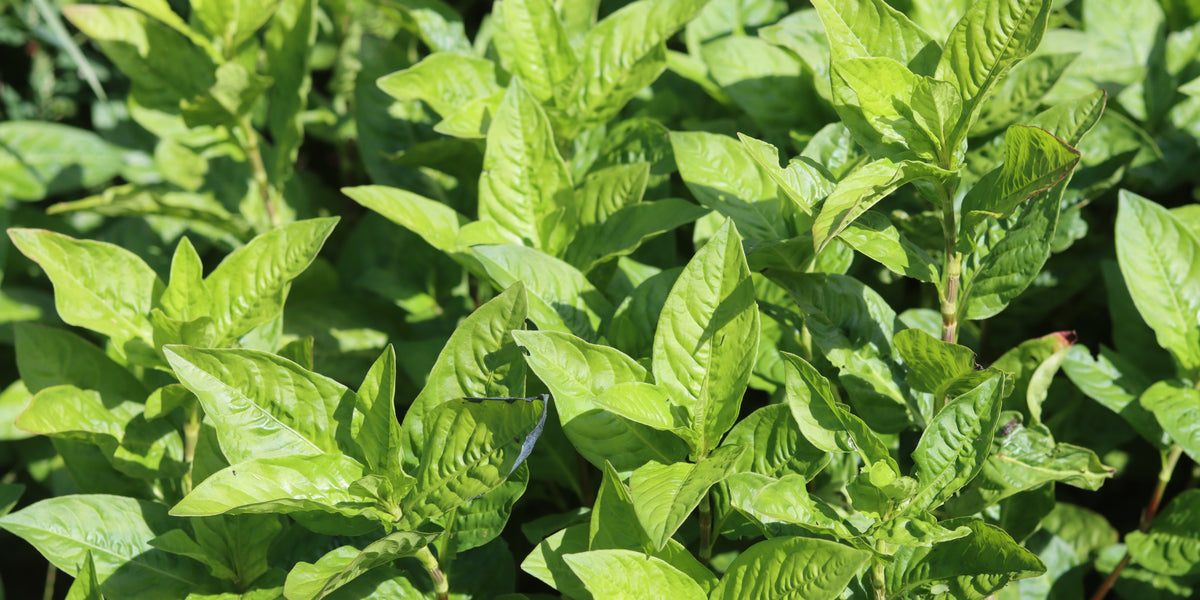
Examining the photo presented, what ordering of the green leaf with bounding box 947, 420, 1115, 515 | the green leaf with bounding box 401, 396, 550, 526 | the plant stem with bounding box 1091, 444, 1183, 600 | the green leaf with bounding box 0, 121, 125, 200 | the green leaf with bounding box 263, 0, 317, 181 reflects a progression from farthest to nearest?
1. the green leaf with bounding box 0, 121, 125, 200
2. the green leaf with bounding box 263, 0, 317, 181
3. the plant stem with bounding box 1091, 444, 1183, 600
4. the green leaf with bounding box 947, 420, 1115, 515
5. the green leaf with bounding box 401, 396, 550, 526

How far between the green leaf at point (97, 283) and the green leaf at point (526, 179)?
0.63 m

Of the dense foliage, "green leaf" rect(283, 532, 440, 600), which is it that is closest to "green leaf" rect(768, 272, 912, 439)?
the dense foliage

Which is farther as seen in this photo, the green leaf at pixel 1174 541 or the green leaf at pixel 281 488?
Answer: the green leaf at pixel 1174 541

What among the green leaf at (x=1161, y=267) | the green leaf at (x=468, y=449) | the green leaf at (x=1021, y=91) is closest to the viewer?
the green leaf at (x=468, y=449)

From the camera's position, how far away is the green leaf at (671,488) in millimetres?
1150

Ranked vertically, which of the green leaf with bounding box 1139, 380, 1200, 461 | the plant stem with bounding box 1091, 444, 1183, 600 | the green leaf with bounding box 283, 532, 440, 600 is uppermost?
the green leaf with bounding box 1139, 380, 1200, 461

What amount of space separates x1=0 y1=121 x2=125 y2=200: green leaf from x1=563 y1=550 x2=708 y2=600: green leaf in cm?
218

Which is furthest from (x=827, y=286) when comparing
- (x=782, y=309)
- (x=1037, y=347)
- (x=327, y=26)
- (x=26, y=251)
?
(x=327, y=26)

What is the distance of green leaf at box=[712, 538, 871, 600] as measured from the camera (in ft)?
3.76

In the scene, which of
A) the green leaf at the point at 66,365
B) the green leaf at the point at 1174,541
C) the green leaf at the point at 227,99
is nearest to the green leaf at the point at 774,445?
the green leaf at the point at 1174,541

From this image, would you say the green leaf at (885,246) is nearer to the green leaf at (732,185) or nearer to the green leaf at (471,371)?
the green leaf at (732,185)

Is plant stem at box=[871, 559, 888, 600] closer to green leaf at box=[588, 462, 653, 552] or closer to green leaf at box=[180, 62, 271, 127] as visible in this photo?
green leaf at box=[588, 462, 653, 552]

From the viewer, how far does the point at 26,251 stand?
1569 mm

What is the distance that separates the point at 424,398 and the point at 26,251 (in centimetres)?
76
